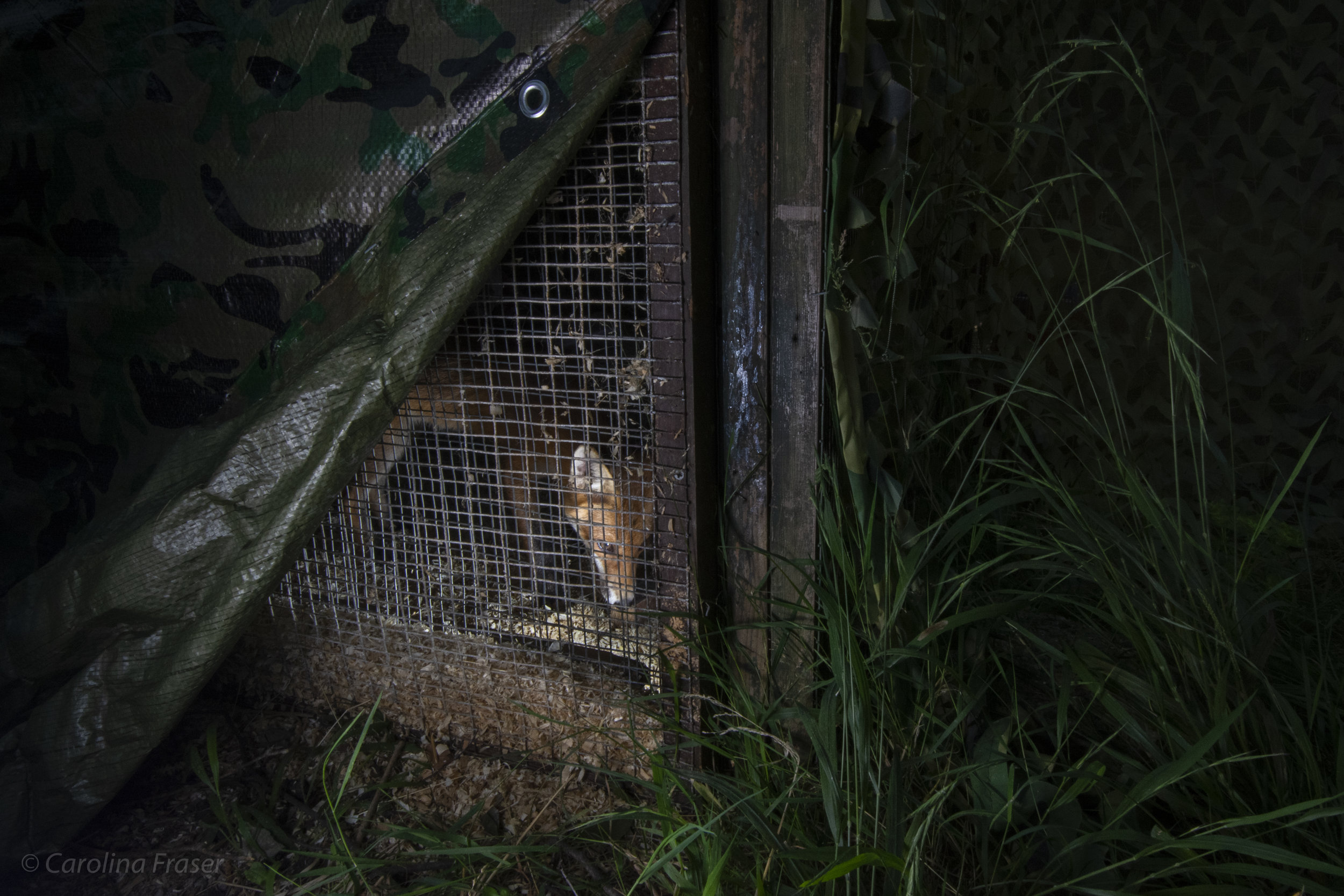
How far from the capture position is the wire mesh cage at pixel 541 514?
134 centimetres

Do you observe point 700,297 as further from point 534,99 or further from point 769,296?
point 534,99

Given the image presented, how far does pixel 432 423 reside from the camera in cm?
155

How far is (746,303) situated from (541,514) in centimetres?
60

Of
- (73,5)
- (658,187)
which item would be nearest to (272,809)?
(658,187)

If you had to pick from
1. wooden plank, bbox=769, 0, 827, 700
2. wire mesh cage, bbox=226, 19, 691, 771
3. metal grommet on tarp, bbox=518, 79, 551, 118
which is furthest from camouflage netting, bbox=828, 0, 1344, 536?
metal grommet on tarp, bbox=518, 79, 551, 118

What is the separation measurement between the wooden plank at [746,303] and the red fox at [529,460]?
0.59ft

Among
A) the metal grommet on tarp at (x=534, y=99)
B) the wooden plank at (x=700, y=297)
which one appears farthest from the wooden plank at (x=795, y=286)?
the metal grommet on tarp at (x=534, y=99)

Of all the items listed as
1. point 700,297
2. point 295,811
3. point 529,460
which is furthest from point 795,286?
point 295,811

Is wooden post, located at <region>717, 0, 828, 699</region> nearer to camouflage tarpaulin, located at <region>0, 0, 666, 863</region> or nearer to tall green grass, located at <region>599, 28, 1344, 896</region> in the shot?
tall green grass, located at <region>599, 28, 1344, 896</region>

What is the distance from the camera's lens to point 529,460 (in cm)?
156

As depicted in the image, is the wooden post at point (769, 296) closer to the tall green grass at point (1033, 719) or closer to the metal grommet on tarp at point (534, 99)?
the tall green grass at point (1033, 719)

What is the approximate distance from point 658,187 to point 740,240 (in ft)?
0.54

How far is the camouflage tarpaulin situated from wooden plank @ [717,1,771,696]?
0.19 meters

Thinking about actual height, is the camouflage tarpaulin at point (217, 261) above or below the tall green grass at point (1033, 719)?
above
